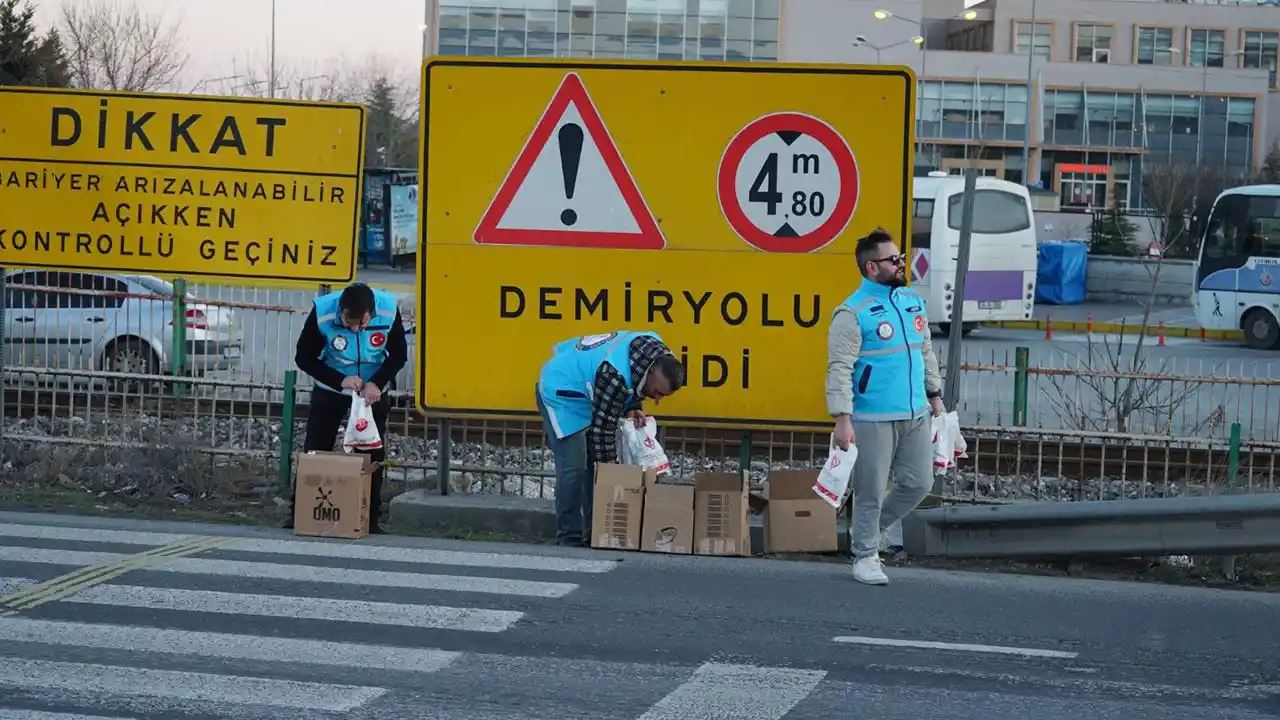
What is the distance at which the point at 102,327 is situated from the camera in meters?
13.5

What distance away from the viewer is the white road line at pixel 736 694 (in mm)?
5727

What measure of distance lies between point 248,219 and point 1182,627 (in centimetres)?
641

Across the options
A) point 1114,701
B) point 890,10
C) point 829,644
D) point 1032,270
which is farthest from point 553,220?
point 890,10

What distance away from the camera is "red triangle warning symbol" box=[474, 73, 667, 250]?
31.8 ft

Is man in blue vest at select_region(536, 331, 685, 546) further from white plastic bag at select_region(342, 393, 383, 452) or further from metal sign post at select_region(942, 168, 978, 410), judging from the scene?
metal sign post at select_region(942, 168, 978, 410)

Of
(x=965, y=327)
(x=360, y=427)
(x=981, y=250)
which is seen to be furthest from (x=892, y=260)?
(x=965, y=327)

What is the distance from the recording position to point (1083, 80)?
7162cm

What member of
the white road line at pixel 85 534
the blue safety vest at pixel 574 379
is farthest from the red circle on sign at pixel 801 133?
the white road line at pixel 85 534

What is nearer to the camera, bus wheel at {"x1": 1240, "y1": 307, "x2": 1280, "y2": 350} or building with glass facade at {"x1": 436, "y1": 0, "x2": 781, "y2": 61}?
bus wheel at {"x1": 1240, "y1": 307, "x2": 1280, "y2": 350}

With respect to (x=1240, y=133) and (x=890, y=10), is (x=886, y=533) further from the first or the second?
(x=1240, y=133)

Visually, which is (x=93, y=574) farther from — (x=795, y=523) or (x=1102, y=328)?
(x=1102, y=328)

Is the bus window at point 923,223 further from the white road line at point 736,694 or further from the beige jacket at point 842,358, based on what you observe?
the white road line at point 736,694

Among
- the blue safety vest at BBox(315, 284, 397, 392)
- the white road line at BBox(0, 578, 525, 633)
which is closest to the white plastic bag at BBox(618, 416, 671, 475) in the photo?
the blue safety vest at BBox(315, 284, 397, 392)

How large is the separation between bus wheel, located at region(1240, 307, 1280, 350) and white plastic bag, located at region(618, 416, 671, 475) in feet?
76.7
